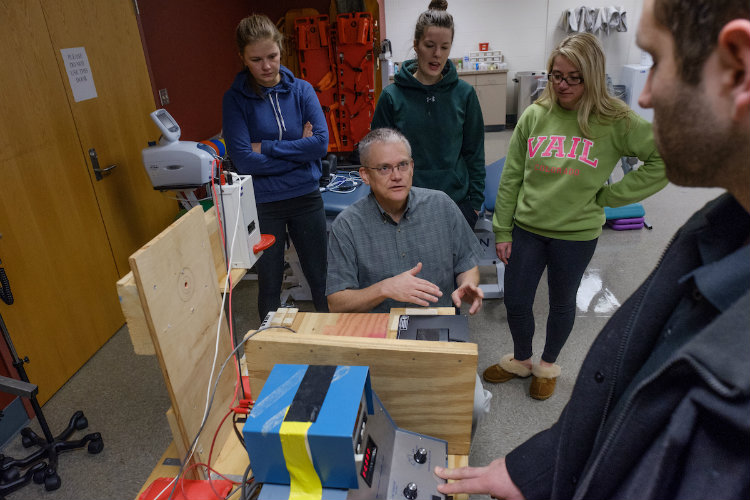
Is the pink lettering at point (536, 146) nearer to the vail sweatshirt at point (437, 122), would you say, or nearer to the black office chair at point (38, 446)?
the vail sweatshirt at point (437, 122)

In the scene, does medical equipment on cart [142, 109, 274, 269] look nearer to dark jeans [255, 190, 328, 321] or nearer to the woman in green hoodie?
dark jeans [255, 190, 328, 321]

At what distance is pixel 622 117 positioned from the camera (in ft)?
5.91

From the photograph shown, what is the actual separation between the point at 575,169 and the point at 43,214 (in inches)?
103

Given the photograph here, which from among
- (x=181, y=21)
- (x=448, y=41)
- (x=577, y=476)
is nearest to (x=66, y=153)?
(x=181, y=21)

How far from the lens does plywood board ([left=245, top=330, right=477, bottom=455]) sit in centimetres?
103

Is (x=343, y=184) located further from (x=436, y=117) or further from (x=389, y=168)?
(x=389, y=168)

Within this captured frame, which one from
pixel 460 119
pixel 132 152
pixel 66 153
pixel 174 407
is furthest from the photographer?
pixel 132 152

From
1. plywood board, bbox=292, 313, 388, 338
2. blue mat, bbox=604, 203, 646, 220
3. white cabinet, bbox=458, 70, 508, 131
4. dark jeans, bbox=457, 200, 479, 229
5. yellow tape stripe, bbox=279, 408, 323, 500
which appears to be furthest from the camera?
white cabinet, bbox=458, 70, 508, 131

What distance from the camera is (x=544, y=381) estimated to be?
7.57 ft

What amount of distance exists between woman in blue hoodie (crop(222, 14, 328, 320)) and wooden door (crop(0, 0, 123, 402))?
3.39ft

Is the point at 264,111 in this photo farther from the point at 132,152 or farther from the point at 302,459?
the point at 302,459

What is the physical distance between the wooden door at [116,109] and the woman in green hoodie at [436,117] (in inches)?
69.0

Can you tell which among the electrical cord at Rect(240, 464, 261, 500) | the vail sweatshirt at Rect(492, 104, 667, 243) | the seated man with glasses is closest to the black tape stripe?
the electrical cord at Rect(240, 464, 261, 500)

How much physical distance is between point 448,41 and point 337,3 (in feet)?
8.51
